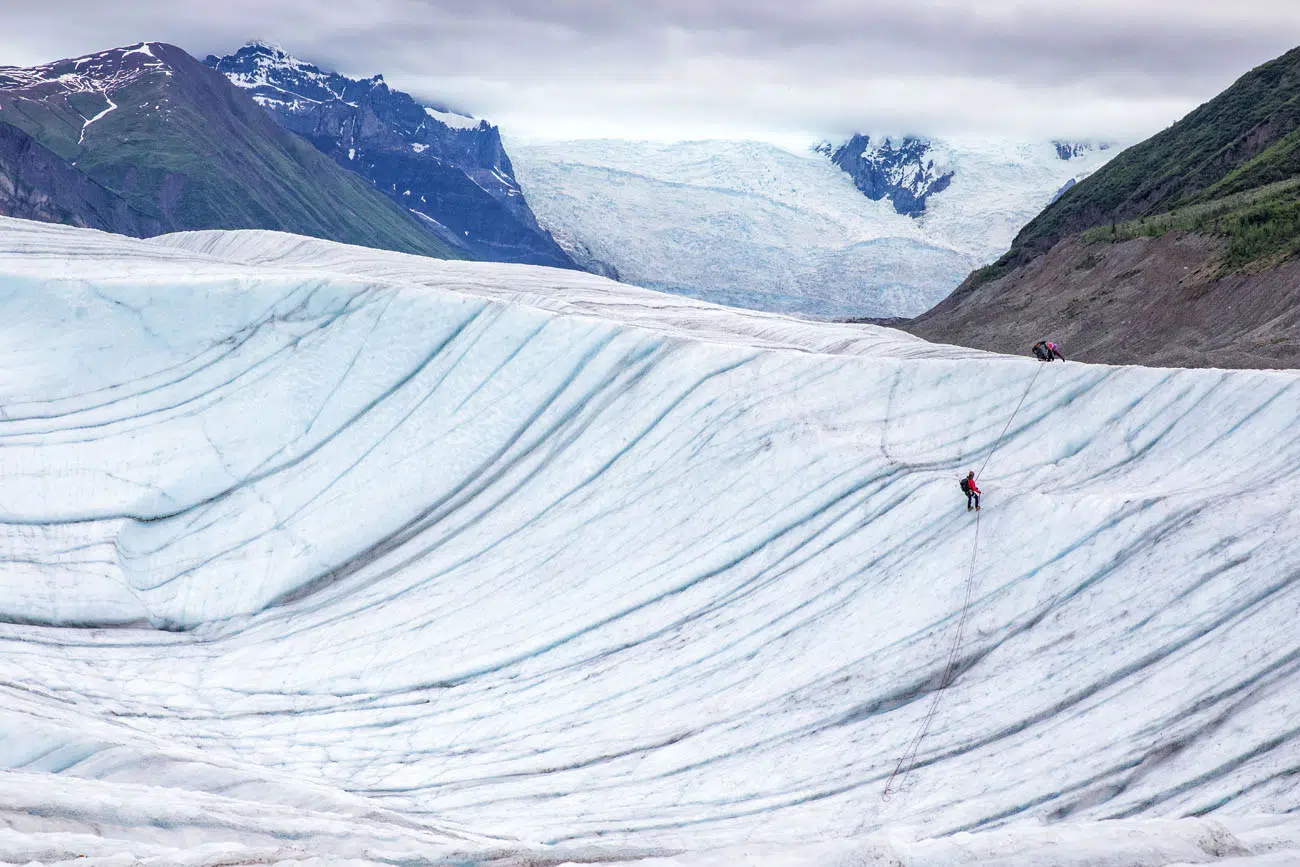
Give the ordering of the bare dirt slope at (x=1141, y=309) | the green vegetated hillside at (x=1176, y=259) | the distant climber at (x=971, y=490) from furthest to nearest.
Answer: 1. the green vegetated hillside at (x=1176, y=259)
2. the bare dirt slope at (x=1141, y=309)
3. the distant climber at (x=971, y=490)

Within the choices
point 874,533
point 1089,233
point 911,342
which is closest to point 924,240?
point 1089,233

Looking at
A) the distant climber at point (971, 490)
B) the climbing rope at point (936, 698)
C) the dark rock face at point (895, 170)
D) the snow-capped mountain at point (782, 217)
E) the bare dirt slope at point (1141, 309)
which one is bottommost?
the climbing rope at point (936, 698)

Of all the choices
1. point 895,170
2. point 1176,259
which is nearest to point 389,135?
point 895,170

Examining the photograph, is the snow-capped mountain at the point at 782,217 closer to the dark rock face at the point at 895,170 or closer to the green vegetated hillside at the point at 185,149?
the dark rock face at the point at 895,170

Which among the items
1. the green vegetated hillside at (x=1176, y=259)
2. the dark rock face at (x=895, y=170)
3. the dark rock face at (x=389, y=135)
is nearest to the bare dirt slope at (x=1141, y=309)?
the green vegetated hillside at (x=1176, y=259)

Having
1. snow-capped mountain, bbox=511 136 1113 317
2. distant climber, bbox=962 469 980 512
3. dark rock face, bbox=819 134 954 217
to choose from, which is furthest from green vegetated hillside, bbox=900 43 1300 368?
dark rock face, bbox=819 134 954 217

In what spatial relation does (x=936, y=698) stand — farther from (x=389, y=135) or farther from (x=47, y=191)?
(x=389, y=135)

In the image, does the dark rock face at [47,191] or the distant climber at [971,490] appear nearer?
the distant climber at [971,490]

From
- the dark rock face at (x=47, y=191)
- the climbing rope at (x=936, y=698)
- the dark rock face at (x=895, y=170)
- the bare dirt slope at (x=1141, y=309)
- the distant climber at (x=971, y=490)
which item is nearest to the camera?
A: the climbing rope at (x=936, y=698)
